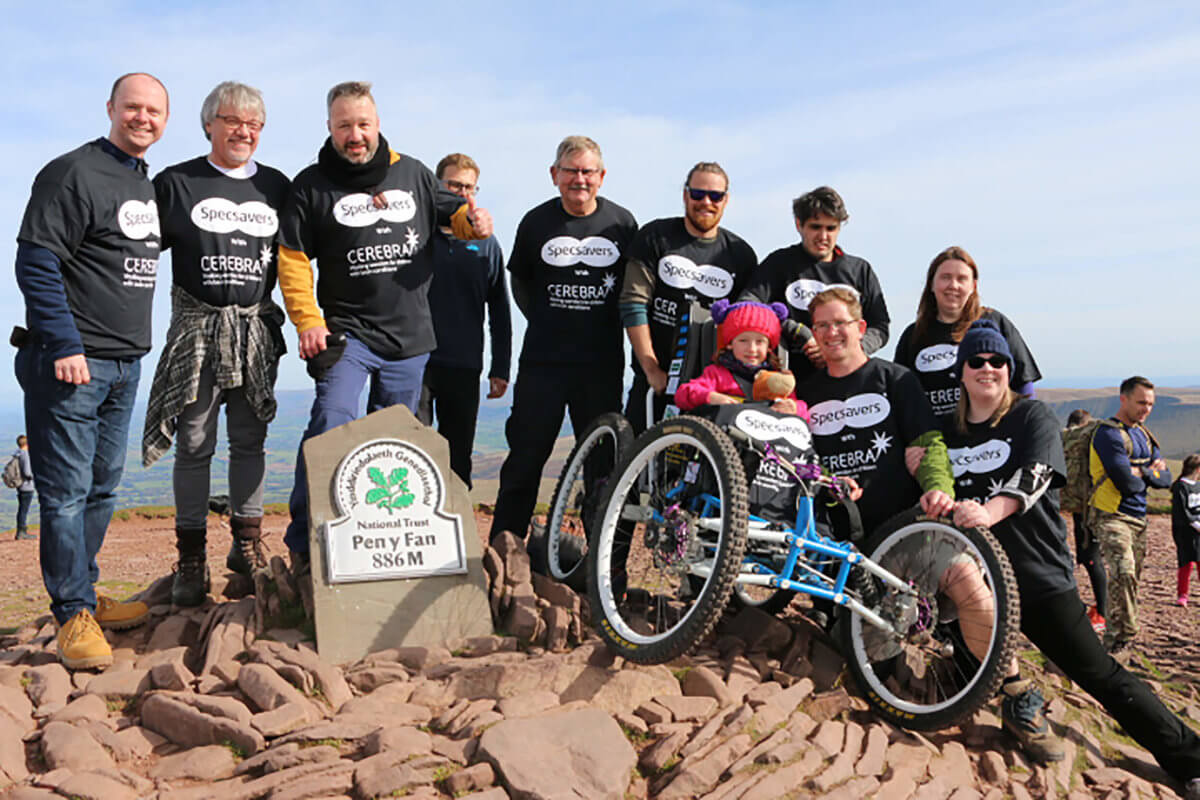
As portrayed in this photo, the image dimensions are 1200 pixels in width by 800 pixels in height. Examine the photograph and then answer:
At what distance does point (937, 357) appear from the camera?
204 inches

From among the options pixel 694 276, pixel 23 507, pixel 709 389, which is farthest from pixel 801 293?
pixel 23 507

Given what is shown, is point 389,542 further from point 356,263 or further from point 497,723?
point 356,263

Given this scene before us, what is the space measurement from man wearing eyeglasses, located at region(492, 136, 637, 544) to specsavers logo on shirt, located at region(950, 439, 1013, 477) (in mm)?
2234

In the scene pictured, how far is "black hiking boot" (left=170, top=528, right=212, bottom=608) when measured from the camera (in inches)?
201

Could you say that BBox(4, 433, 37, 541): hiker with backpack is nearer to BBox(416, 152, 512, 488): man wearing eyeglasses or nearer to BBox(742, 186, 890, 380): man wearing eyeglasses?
BBox(416, 152, 512, 488): man wearing eyeglasses

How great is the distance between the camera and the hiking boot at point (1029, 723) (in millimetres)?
4273

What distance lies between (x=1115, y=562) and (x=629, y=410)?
4732 mm

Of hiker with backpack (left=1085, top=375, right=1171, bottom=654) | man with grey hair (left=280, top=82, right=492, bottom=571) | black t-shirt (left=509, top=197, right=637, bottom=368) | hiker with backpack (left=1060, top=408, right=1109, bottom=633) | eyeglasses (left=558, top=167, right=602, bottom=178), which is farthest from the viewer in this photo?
hiker with backpack (left=1060, top=408, right=1109, bottom=633)

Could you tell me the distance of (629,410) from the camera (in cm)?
585

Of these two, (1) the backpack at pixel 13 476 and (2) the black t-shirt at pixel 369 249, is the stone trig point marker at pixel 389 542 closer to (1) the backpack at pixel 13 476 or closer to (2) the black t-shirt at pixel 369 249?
(2) the black t-shirt at pixel 369 249

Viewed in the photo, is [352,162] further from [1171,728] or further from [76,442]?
[1171,728]

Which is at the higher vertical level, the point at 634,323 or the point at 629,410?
the point at 634,323

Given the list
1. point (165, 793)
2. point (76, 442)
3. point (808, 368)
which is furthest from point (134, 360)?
point (808, 368)

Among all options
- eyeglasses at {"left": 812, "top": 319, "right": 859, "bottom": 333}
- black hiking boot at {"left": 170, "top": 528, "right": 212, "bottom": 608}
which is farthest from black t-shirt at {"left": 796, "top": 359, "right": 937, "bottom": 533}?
black hiking boot at {"left": 170, "top": 528, "right": 212, "bottom": 608}
